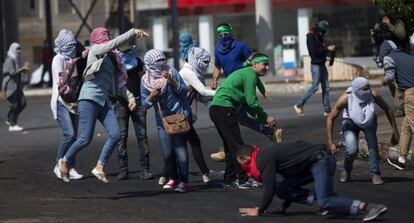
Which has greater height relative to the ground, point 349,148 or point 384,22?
point 384,22

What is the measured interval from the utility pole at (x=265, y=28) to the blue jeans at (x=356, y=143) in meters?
27.5

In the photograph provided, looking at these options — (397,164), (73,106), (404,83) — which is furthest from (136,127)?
(404,83)

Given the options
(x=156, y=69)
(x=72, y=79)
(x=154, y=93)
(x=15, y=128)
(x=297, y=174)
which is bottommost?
(x=15, y=128)

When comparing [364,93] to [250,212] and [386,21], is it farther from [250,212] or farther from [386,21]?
[386,21]

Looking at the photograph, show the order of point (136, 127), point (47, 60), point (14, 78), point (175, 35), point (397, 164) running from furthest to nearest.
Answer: point (47, 60)
point (175, 35)
point (14, 78)
point (397, 164)
point (136, 127)

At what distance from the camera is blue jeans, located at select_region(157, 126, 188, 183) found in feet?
41.7

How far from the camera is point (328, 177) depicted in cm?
1048

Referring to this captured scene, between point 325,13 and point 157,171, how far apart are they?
111 feet

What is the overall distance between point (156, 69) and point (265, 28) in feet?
92.4

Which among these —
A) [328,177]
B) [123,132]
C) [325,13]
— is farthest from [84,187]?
[325,13]

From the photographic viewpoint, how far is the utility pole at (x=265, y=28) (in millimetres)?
40625

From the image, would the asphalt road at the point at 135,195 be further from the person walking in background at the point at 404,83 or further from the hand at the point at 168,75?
the hand at the point at 168,75

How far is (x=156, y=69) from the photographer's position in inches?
500

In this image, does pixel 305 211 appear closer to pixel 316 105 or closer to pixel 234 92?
pixel 234 92
